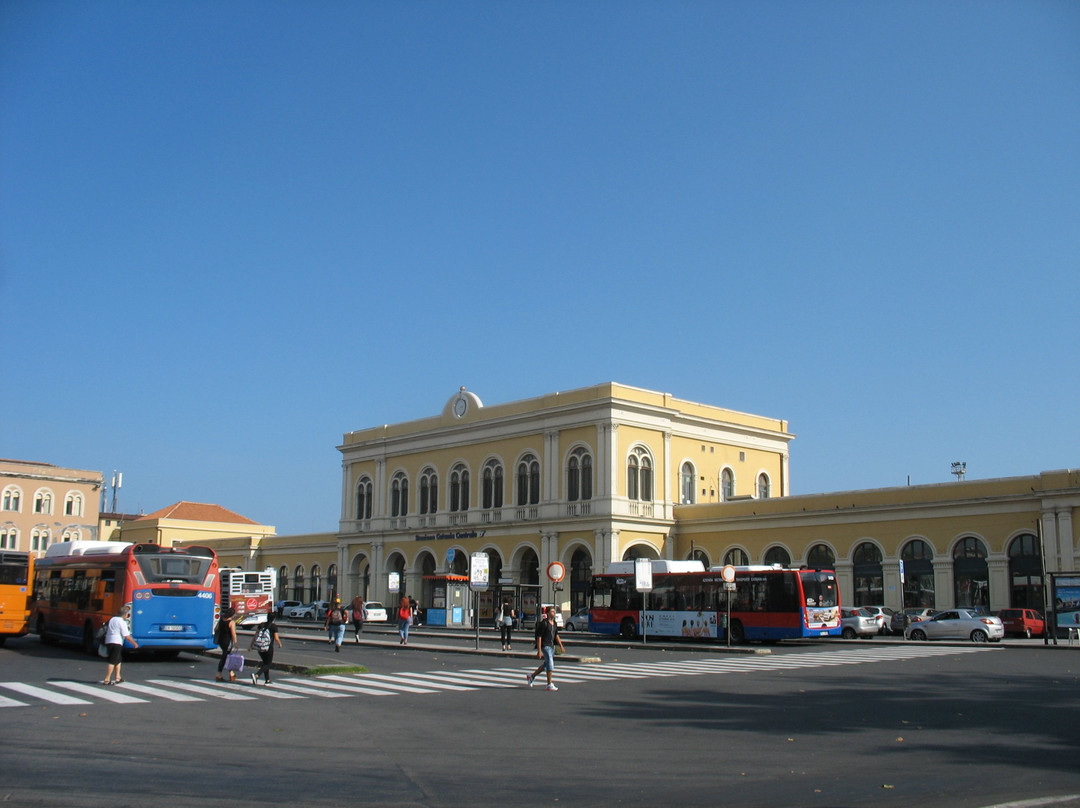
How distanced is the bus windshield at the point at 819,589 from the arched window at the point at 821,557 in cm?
1306

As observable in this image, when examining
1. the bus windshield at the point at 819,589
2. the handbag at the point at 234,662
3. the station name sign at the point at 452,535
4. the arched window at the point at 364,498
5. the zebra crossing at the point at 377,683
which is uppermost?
the arched window at the point at 364,498

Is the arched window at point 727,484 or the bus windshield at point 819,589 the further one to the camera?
the arched window at point 727,484

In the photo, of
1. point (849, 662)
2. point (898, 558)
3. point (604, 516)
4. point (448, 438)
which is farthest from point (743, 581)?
point (448, 438)

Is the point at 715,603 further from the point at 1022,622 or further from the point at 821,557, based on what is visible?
the point at 821,557

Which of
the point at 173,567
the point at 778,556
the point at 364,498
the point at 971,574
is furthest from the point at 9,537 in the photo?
the point at 971,574

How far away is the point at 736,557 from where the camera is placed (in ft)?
181

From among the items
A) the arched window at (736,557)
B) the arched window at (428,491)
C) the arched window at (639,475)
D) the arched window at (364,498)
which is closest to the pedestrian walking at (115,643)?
the arched window at (639,475)

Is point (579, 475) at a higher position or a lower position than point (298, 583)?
higher

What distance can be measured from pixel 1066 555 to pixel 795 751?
34.3 metres

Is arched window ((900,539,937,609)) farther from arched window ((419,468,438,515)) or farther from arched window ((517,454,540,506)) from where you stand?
arched window ((419,468,438,515))

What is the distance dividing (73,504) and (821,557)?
63660 mm

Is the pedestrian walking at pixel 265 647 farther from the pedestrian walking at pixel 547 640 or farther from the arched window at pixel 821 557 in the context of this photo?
the arched window at pixel 821 557

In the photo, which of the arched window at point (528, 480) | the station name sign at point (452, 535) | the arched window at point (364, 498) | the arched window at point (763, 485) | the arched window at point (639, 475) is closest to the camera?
the arched window at point (639, 475)

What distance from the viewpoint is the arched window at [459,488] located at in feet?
209
